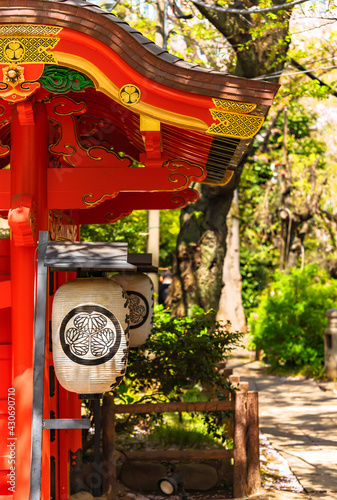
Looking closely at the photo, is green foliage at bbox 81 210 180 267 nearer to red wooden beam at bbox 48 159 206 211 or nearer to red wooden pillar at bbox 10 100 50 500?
red wooden beam at bbox 48 159 206 211

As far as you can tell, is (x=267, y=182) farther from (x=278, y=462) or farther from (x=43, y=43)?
(x=43, y=43)

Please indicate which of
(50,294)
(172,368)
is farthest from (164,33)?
(50,294)

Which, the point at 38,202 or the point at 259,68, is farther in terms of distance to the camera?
the point at 259,68

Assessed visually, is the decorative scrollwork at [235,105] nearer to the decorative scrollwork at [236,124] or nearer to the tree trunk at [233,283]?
the decorative scrollwork at [236,124]

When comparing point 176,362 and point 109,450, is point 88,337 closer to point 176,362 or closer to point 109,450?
point 109,450

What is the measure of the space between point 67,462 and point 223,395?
186 cm

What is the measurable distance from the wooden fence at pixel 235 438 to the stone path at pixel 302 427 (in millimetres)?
198

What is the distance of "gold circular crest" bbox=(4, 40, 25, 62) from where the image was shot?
3479 mm

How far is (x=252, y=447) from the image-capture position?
5574mm

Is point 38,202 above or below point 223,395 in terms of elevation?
above

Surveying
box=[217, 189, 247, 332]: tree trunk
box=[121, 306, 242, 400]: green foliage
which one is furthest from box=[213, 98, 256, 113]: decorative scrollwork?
box=[217, 189, 247, 332]: tree trunk

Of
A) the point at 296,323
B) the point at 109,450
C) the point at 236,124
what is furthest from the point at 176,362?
the point at 296,323

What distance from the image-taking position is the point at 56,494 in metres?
4.47

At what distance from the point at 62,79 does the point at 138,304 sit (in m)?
2.25
